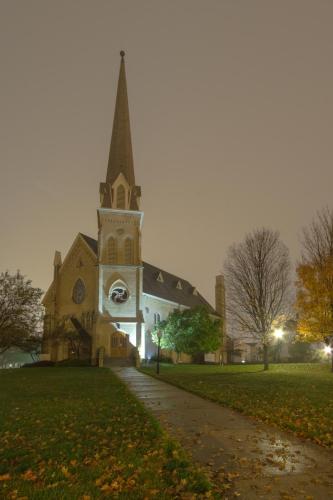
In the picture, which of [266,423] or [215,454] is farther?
[266,423]

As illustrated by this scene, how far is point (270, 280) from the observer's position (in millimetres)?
31797

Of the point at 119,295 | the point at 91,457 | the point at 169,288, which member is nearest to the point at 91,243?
the point at 119,295

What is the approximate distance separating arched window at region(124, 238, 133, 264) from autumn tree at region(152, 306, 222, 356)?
771 centimetres

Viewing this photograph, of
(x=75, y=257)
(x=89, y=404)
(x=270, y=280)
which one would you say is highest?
(x=75, y=257)

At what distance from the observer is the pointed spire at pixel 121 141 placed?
50.2 metres

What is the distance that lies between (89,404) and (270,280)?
2204 centimetres

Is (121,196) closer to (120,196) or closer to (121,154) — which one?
(120,196)

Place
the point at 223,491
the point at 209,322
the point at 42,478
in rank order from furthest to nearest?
1. the point at 209,322
2. the point at 42,478
3. the point at 223,491

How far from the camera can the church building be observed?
43.5 meters

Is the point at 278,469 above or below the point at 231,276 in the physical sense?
below

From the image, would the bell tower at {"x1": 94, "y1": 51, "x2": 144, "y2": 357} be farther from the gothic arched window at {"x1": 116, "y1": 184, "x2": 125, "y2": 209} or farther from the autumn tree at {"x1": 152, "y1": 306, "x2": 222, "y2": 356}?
the autumn tree at {"x1": 152, "y1": 306, "x2": 222, "y2": 356}

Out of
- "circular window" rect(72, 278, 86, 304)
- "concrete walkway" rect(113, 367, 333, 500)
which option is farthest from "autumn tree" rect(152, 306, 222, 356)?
"concrete walkway" rect(113, 367, 333, 500)

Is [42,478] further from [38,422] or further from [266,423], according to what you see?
[266,423]

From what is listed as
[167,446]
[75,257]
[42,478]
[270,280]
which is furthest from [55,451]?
[75,257]
